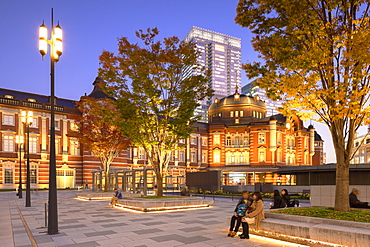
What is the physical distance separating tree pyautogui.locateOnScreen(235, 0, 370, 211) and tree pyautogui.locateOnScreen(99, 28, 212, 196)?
27.3 feet

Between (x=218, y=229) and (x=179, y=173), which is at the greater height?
(x=218, y=229)

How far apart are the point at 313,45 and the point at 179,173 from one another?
55586 mm

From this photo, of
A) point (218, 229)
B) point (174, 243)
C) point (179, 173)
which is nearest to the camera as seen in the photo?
point (174, 243)

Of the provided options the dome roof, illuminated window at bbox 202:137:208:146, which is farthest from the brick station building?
illuminated window at bbox 202:137:208:146

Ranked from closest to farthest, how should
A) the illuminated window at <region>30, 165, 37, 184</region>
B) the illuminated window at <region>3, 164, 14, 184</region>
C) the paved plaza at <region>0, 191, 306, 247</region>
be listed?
1. the paved plaza at <region>0, 191, 306, 247</region>
2. the illuminated window at <region>3, 164, 14, 184</region>
3. the illuminated window at <region>30, 165, 37, 184</region>

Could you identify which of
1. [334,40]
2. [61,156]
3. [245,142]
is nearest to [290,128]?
[245,142]

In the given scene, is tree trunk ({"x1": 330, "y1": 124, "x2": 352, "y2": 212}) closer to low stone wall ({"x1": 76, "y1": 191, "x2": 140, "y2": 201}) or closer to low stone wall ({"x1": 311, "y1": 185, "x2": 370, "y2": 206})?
low stone wall ({"x1": 311, "y1": 185, "x2": 370, "y2": 206})

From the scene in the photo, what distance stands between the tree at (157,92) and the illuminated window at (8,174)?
31.4 meters

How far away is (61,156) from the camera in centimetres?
4866

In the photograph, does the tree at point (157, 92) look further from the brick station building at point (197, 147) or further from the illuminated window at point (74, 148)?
the illuminated window at point (74, 148)

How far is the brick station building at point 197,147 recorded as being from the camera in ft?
148

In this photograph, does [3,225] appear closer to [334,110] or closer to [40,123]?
[334,110]

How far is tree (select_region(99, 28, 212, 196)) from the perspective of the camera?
19.8 meters

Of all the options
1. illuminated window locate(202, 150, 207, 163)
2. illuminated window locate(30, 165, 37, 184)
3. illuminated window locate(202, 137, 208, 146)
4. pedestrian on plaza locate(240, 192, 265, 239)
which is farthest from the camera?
illuminated window locate(202, 137, 208, 146)
